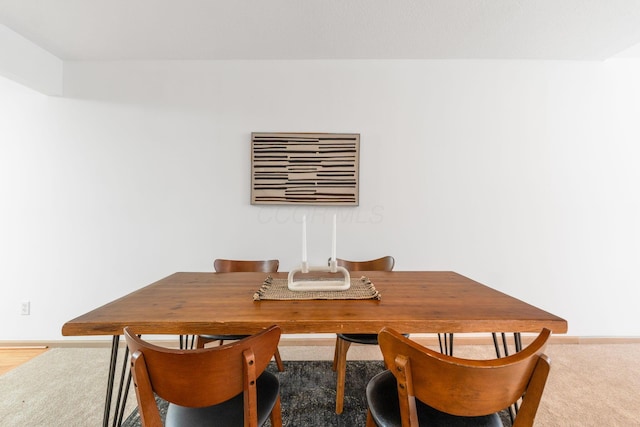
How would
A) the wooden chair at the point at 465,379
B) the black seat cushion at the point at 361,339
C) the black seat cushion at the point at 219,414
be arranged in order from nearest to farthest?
the wooden chair at the point at 465,379
the black seat cushion at the point at 219,414
the black seat cushion at the point at 361,339

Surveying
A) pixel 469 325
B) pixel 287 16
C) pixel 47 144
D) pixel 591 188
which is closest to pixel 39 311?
pixel 47 144

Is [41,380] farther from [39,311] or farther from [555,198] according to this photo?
[555,198]

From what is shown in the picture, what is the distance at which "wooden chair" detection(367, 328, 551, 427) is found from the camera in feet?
2.48

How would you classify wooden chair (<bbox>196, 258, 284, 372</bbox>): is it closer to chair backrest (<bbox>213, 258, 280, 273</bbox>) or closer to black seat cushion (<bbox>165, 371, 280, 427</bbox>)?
chair backrest (<bbox>213, 258, 280, 273</bbox>)

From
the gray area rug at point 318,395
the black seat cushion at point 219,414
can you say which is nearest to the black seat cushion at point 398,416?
the black seat cushion at point 219,414

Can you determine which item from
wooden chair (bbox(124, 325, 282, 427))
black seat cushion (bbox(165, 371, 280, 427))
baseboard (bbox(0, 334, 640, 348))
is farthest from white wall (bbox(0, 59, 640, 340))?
wooden chair (bbox(124, 325, 282, 427))

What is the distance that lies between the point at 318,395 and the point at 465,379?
51.8 inches

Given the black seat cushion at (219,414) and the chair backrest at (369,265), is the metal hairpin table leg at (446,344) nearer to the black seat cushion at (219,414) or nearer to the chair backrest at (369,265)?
the chair backrest at (369,265)

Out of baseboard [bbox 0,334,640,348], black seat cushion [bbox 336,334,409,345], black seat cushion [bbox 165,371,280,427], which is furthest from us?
baseboard [bbox 0,334,640,348]

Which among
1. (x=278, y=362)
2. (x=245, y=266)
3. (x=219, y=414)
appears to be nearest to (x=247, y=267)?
(x=245, y=266)

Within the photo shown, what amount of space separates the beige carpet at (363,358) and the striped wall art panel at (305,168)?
4.13ft

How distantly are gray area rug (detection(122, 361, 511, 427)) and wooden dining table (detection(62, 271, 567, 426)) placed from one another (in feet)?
2.56

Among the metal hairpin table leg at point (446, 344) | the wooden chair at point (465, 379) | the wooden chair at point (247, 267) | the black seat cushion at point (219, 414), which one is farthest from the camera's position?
the wooden chair at point (247, 267)

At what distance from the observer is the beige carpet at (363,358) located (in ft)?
5.41
